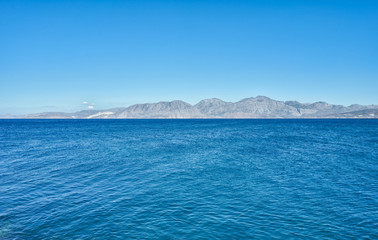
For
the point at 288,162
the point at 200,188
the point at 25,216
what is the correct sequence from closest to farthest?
the point at 25,216 < the point at 200,188 < the point at 288,162

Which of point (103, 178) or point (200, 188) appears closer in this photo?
point (200, 188)

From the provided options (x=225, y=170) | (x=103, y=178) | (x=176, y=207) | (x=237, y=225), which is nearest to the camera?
(x=237, y=225)

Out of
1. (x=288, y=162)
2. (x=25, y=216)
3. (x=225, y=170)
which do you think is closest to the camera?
(x=25, y=216)

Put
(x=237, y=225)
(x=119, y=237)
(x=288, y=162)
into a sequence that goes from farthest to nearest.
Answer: (x=288, y=162)
(x=237, y=225)
(x=119, y=237)

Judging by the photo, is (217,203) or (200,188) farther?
(200,188)

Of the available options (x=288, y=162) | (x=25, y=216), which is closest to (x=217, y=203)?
(x=25, y=216)

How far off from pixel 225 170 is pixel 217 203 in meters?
13.5

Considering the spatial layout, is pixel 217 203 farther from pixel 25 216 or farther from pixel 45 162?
pixel 45 162

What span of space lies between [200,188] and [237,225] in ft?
29.4

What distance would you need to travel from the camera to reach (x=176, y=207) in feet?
67.2

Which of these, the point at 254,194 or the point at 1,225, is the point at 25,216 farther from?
the point at 254,194

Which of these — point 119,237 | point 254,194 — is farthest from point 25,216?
point 254,194

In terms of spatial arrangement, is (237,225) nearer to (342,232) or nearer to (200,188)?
(342,232)

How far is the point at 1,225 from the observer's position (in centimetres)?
1758
